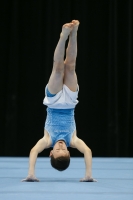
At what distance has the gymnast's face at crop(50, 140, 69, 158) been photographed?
167 inches

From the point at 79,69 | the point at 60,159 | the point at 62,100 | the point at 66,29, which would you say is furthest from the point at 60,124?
the point at 79,69

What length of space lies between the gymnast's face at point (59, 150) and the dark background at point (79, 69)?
272 centimetres

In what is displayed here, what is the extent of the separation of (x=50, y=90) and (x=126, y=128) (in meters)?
2.83

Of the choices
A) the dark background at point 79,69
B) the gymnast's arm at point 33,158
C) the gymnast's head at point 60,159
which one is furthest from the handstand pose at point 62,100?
the dark background at point 79,69

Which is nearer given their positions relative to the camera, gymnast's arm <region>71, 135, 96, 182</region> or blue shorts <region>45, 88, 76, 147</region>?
gymnast's arm <region>71, 135, 96, 182</region>

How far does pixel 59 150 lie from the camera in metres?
4.31

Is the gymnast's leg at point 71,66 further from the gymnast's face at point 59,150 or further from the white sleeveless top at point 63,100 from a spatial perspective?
the gymnast's face at point 59,150

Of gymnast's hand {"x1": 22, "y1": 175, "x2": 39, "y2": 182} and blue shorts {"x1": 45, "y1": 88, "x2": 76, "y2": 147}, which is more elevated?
blue shorts {"x1": 45, "y1": 88, "x2": 76, "y2": 147}

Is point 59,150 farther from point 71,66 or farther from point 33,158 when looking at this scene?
point 71,66

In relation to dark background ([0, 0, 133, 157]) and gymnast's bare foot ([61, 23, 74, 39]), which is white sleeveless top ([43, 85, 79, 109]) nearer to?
gymnast's bare foot ([61, 23, 74, 39])

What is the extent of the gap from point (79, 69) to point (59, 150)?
10.0 feet

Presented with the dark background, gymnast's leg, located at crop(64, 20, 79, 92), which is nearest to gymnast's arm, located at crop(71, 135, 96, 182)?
gymnast's leg, located at crop(64, 20, 79, 92)

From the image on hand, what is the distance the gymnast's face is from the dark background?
2722mm

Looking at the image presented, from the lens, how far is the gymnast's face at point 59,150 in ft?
13.9
